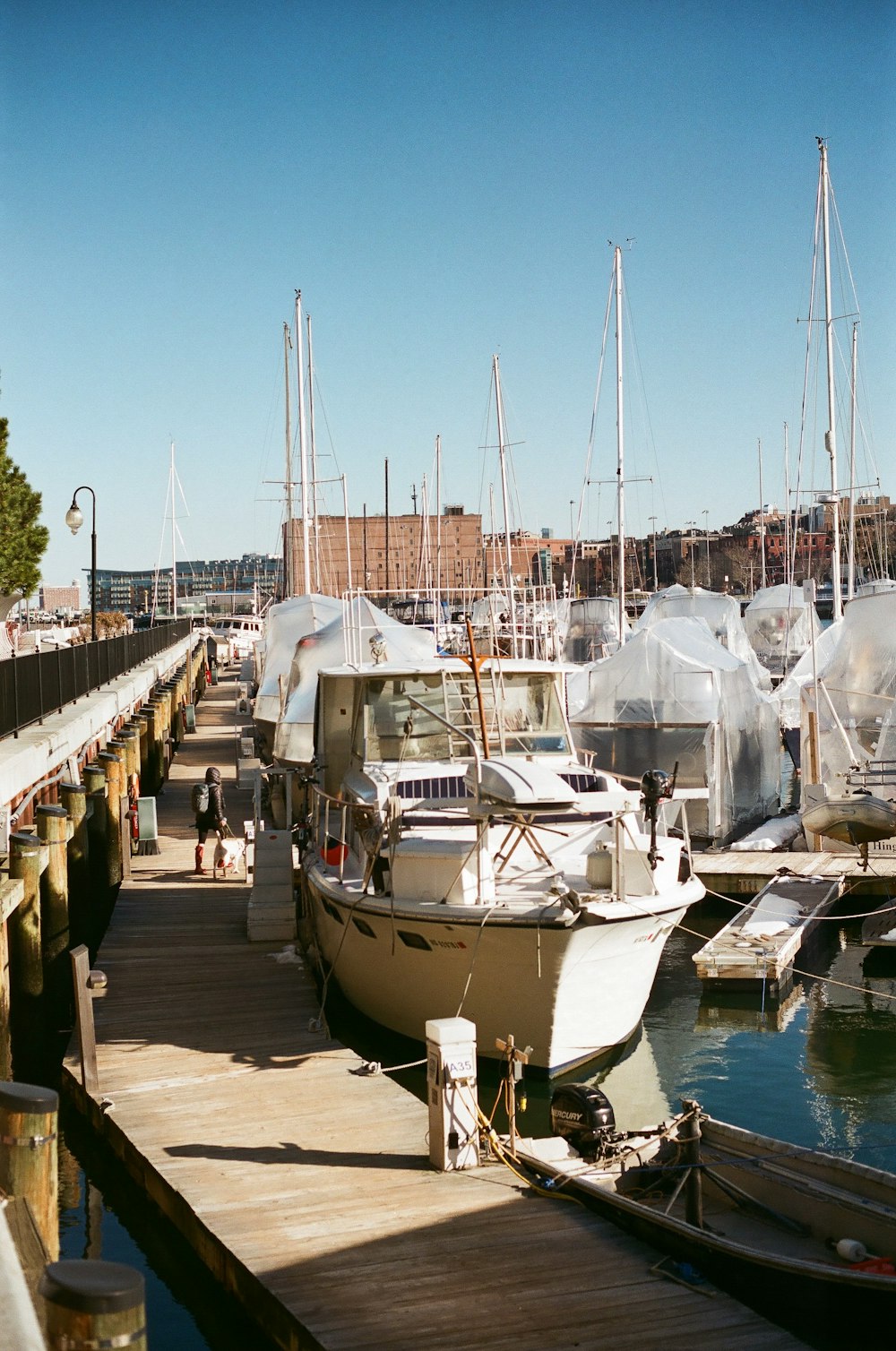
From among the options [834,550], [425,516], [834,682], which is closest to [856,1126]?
[834,682]

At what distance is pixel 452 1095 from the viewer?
30.8 feet

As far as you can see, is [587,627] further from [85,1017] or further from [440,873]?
[85,1017]

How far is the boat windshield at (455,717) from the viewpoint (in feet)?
50.8

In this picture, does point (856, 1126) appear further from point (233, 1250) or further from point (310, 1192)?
point (233, 1250)

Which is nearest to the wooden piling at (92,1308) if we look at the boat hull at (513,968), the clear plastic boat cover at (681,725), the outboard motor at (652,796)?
the boat hull at (513,968)

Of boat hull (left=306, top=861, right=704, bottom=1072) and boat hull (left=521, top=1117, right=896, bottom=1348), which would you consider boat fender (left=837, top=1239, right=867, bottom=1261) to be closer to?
boat hull (left=521, top=1117, right=896, bottom=1348)

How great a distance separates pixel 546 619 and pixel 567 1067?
279 inches

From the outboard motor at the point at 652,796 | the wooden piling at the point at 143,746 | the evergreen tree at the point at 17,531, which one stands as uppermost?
the evergreen tree at the point at 17,531

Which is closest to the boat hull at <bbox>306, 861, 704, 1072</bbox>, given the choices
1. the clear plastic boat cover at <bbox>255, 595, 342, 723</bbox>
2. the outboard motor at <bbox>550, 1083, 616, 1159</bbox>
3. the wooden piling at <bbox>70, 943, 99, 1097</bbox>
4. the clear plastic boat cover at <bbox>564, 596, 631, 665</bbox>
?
the outboard motor at <bbox>550, 1083, 616, 1159</bbox>

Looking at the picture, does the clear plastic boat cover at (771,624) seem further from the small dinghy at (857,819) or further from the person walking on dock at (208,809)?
the person walking on dock at (208,809)

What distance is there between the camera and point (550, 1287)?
782 centimetres

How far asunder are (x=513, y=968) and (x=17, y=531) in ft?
132

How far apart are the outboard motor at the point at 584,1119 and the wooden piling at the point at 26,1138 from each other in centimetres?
467

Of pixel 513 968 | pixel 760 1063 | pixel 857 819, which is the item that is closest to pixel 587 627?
pixel 857 819
